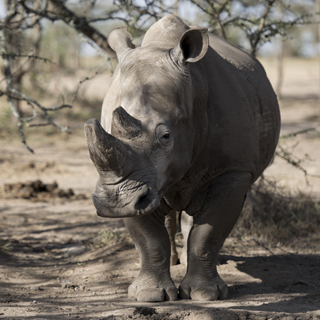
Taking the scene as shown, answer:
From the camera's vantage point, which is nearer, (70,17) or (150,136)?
(150,136)

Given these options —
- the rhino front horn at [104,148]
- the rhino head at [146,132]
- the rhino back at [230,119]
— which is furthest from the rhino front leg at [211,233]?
the rhino front horn at [104,148]

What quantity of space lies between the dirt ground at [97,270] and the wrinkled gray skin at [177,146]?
12.8 inches

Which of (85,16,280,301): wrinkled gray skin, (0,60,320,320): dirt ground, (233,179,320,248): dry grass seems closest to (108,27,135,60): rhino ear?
(85,16,280,301): wrinkled gray skin

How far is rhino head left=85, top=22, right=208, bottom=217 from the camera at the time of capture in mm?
2938

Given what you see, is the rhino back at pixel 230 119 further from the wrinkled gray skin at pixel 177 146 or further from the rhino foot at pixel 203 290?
the rhino foot at pixel 203 290

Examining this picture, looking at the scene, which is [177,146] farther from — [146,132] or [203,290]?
[203,290]

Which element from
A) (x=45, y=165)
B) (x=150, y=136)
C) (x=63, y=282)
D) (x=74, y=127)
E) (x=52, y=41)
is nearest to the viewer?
(x=150, y=136)

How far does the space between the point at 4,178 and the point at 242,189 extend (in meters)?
6.20

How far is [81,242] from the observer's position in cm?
577

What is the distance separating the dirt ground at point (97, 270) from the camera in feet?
11.6

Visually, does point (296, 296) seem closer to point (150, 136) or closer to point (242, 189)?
point (242, 189)

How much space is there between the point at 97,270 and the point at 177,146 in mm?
1902

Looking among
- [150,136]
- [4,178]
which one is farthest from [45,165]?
[150,136]

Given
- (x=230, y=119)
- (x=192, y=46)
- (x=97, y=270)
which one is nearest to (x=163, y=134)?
(x=192, y=46)
